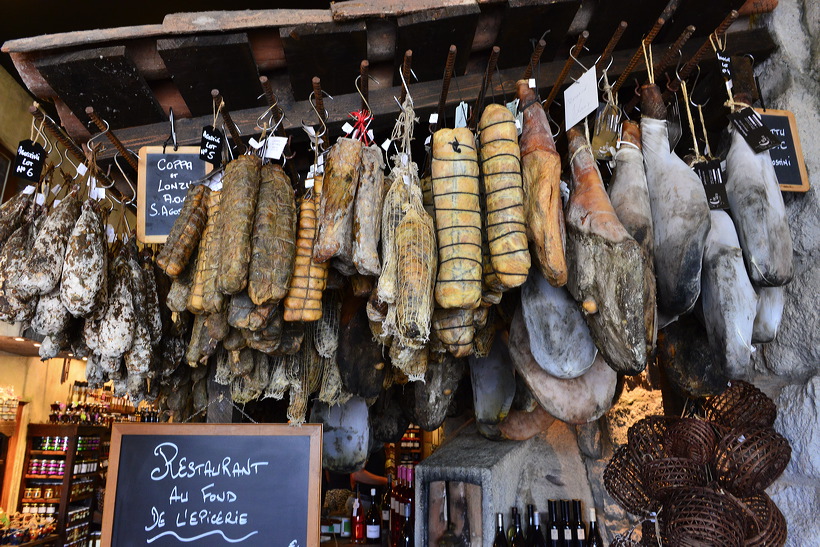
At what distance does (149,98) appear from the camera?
202cm

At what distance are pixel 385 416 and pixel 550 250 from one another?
2.04m

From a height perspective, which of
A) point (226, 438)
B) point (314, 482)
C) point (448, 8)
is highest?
point (448, 8)

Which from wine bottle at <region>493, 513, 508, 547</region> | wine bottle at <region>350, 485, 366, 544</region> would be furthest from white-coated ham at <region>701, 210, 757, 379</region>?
wine bottle at <region>350, 485, 366, 544</region>

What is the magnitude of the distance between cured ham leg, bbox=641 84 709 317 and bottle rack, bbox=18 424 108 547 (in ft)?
25.1

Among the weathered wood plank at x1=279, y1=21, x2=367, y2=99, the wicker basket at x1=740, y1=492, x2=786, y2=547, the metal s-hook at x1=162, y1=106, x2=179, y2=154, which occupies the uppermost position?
the weathered wood plank at x1=279, y1=21, x2=367, y2=99

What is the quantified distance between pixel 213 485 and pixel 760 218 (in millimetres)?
2280

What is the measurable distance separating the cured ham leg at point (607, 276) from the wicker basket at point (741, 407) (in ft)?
2.71

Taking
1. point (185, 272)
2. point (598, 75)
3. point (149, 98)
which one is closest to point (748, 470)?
point (598, 75)

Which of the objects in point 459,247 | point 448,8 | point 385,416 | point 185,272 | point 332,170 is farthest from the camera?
point 385,416

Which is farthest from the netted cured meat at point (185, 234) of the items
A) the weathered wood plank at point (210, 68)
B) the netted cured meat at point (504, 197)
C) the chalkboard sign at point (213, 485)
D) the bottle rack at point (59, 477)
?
the bottle rack at point (59, 477)

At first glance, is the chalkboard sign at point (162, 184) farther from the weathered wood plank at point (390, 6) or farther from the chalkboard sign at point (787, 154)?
the chalkboard sign at point (787, 154)

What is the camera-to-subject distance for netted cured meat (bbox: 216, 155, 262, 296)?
158cm

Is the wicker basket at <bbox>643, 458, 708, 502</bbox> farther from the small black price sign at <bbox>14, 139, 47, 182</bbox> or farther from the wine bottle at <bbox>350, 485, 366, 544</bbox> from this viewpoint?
the wine bottle at <bbox>350, 485, 366, 544</bbox>

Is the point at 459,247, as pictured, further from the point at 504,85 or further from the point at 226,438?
the point at 226,438
